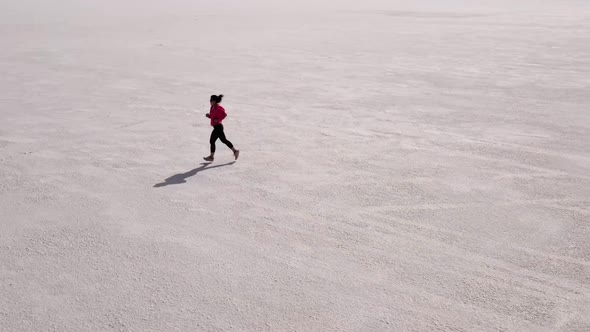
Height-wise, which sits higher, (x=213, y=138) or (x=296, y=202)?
(x=213, y=138)

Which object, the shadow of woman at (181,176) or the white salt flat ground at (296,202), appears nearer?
the white salt flat ground at (296,202)

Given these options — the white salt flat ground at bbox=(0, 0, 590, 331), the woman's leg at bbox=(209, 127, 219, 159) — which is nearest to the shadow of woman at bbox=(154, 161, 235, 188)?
the white salt flat ground at bbox=(0, 0, 590, 331)

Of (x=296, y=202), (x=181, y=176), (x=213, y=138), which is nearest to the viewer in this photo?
(x=296, y=202)

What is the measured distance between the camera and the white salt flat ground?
5.02 meters

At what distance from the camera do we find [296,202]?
718 centimetres

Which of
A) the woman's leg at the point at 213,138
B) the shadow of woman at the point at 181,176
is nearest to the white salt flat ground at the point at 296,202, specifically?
the shadow of woman at the point at 181,176

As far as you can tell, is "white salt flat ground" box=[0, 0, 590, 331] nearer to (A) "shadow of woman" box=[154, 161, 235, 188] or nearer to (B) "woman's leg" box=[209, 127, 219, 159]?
(A) "shadow of woman" box=[154, 161, 235, 188]

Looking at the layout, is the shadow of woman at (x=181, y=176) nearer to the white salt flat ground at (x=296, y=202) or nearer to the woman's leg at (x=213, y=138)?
the white salt flat ground at (x=296, y=202)

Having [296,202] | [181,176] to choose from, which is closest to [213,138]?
[181,176]

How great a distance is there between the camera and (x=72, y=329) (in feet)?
15.3

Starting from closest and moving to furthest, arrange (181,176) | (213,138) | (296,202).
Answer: (296,202), (181,176), (213,138)

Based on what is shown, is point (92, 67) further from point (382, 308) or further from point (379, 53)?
point (382, 308)

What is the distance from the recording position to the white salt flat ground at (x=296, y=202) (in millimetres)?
5023

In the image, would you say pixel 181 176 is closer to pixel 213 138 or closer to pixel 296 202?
pixel 213 138
